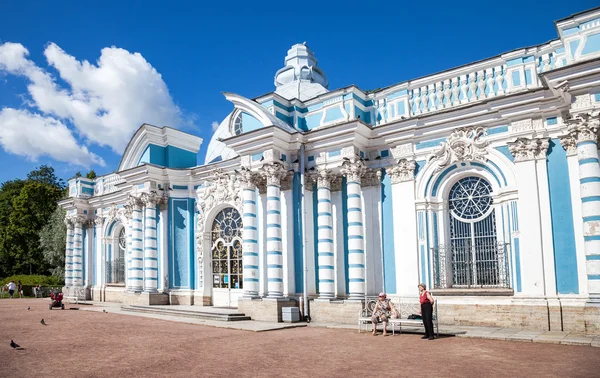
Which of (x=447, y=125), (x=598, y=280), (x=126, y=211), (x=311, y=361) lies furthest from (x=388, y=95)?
(x=126, y=211)

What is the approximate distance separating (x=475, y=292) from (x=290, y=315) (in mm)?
4615

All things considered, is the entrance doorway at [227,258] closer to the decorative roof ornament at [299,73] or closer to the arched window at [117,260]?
the decorative roof ornament at [299,73]

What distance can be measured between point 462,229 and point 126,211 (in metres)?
13.5

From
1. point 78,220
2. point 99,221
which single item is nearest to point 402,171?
point 99,221

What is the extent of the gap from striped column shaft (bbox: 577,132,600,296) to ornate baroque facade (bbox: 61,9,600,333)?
25 mm

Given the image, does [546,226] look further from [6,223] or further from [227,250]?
[6,223]

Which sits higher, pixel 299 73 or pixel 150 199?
pixel 299 73

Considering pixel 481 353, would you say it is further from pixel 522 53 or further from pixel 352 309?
pixel 522 53

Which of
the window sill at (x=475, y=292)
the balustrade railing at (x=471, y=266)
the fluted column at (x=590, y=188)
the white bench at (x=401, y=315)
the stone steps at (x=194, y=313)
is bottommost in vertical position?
the stone steps at (x=194, y=313)

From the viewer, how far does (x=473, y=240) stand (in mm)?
11898

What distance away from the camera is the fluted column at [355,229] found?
41.6 feet

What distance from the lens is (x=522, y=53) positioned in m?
11.2

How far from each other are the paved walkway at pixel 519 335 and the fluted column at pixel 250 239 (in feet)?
15.3

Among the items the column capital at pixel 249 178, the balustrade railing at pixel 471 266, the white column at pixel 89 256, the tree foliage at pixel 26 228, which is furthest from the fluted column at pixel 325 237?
the tree foliage at pixel 26 228
